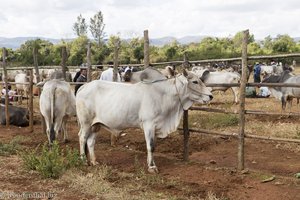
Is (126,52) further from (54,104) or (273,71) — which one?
(54,104)

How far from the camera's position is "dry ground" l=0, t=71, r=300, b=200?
5.60 meters

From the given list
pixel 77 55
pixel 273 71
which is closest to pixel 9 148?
pixel 273 71

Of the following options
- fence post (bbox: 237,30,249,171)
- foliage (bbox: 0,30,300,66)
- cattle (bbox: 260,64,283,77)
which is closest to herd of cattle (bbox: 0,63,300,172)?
fence post (bbox: 237,30,249,171)

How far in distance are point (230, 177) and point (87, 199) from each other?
2.22 m

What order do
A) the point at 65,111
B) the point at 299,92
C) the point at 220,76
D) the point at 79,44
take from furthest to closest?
the point at 79,44, the point at 220,76, the point at 299,92, the point at 65,111

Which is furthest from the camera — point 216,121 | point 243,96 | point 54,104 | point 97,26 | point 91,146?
point 97,26

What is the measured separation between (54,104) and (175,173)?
323 cm

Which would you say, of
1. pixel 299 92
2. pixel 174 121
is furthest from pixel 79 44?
pixel 174 121

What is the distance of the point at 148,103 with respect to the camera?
6.87 metres

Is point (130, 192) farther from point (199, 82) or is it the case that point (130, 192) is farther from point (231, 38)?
point (231, 38)

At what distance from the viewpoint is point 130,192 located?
563 centimetres

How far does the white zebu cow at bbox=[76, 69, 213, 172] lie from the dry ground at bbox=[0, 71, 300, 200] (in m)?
0.59

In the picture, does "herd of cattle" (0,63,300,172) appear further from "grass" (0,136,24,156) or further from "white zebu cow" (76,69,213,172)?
"grass" (0,136,24,156)

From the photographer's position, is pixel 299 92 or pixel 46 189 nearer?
pixel 46 189
